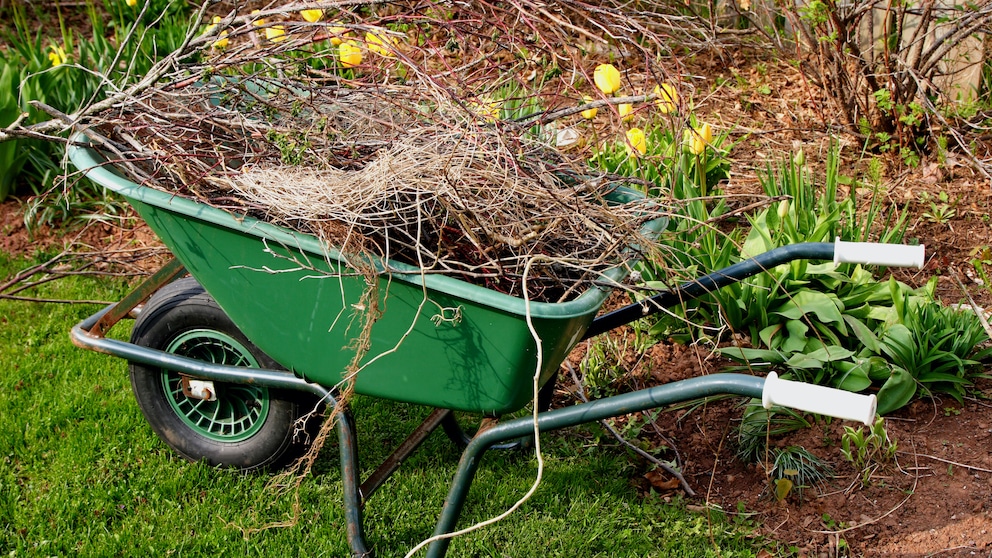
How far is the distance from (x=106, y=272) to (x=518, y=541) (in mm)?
2084

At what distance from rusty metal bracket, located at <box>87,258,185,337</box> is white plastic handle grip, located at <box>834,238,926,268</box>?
1599 mm

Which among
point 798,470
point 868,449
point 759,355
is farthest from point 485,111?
point 868,449

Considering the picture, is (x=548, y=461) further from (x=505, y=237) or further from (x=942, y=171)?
(x=942, y=171)

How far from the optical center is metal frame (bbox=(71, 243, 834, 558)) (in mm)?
1529

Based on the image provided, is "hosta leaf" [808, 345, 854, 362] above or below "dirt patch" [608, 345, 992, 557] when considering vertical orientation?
above

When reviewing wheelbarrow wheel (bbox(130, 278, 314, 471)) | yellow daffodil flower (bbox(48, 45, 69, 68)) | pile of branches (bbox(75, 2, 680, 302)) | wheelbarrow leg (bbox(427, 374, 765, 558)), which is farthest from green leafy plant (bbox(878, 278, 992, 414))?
yellow daffodil flower (bbox(48, 45, 69, 68))

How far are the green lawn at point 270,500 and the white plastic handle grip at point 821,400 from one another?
0.98m

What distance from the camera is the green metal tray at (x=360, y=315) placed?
1641mm

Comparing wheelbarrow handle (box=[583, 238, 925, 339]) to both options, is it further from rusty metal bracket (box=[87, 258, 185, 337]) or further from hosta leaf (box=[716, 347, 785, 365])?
rusty metal bracket (box=[87, 258, 185, 337])

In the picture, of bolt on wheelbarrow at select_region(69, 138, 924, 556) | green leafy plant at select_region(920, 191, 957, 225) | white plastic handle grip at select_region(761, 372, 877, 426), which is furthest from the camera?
green leafy plant at select_region(920, 191, 957, 225)

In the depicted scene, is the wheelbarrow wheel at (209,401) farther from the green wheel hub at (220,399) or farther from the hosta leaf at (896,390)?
the hosta leaf at (896,390)

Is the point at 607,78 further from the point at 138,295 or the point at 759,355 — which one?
the point at 138,295

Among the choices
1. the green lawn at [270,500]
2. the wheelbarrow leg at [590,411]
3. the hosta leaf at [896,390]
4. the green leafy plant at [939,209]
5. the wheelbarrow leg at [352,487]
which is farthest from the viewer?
the green leafy plant at [939,209]

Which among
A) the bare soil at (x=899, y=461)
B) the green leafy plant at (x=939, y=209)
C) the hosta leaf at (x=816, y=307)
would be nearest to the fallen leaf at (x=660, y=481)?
the bare soil at (x=899, y=461)
